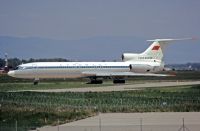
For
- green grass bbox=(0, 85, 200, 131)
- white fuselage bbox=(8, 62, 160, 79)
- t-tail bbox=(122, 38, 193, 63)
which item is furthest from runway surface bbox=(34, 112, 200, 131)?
t-tail bbox=(122, 38, 193, 63)

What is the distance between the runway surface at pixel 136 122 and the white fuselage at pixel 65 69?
48718mm

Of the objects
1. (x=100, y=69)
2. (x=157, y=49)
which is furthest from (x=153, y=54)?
(x=100, y=69)

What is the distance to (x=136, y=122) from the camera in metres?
31.5

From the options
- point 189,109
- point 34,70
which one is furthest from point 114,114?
point 34,70

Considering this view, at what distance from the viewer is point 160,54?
93688 mm

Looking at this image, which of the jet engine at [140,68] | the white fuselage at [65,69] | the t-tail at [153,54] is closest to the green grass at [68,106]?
the white fuselage at [65,69]

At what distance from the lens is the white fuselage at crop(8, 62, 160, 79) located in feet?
276

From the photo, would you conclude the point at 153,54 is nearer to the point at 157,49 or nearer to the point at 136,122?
the point at 157,49

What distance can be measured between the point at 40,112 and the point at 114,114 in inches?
216

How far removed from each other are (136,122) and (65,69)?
181 feet

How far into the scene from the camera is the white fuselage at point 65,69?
8412 centimetres

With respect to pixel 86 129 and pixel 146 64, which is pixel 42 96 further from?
pixel 146 64

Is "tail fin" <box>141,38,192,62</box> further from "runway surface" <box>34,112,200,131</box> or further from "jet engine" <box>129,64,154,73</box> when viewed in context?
"runway surface" <box>34,112,200,131</box>

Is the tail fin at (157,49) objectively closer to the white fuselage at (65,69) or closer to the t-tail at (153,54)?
the t-tail at (153,54)
